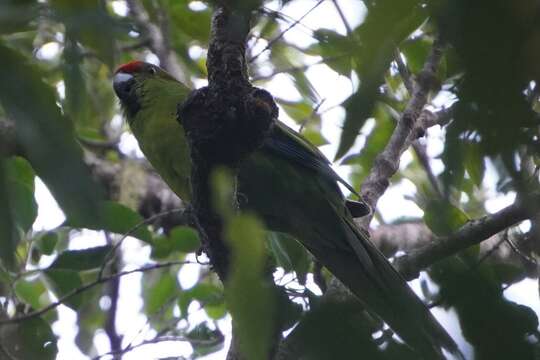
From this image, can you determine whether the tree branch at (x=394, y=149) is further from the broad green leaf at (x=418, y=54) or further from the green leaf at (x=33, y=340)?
the green leaf at (x=33, y=340)

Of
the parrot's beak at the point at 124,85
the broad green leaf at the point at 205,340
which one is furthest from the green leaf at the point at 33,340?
the parrot's beak at the point at 124,85

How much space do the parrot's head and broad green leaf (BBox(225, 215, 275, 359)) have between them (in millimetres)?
2807

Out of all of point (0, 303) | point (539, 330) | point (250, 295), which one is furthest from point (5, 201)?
point (0, 303)

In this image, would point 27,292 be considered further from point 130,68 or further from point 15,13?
point 15,13

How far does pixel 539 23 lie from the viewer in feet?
2.15

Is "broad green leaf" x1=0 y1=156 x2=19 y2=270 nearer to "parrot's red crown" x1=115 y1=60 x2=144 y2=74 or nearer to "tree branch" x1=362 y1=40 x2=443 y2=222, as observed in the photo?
"tree branch" x1=362 y1=40 x2=443 y2=222

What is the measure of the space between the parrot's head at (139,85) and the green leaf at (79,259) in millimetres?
700

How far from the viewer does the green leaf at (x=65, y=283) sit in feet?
10.2

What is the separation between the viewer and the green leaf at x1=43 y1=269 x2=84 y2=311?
3113 millimetres

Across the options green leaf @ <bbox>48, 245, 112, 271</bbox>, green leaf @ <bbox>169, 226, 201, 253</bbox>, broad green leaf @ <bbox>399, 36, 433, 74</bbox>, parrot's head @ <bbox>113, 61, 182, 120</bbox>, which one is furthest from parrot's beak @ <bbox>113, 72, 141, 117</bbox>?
broad green leaf @ <bbox>399, 36, 433, 74</bbox>

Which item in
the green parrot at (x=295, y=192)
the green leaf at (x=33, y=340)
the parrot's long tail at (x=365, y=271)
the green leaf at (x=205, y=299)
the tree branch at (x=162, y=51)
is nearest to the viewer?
the parrot's long tail at (x=365, y=271)

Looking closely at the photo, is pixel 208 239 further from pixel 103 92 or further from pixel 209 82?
pixel 103 92

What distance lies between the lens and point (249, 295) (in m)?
0.71

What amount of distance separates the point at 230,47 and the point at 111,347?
247cm
